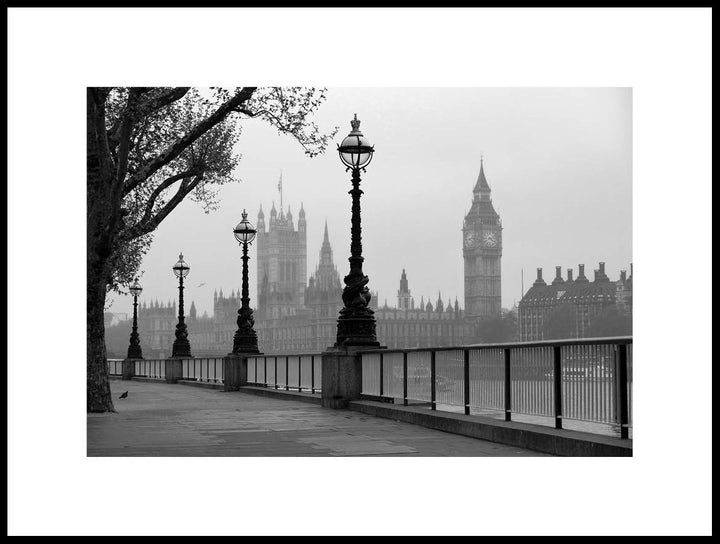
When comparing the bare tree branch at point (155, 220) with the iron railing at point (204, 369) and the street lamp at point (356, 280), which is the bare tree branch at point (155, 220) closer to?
the street lamp at point (356, 280)

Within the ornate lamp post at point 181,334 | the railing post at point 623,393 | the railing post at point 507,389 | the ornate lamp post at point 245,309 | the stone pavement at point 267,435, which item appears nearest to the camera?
the railing post at point 623,393

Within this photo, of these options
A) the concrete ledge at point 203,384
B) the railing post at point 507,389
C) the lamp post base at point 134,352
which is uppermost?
the railing post at point 507,389

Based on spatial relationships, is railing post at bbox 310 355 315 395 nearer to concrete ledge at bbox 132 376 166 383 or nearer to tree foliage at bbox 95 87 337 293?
tree foliage at bbox 95 87 337 293

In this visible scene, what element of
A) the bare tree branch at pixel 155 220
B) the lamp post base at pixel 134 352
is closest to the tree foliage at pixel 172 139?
the bare tree branch at pixel 155 220

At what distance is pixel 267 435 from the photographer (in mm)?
12352

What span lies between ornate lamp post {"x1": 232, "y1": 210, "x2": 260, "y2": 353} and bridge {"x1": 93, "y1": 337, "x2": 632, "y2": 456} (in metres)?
8.55

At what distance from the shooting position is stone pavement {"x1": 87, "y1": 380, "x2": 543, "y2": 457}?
34.1 ft

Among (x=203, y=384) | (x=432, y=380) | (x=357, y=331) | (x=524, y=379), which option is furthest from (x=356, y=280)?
(x=203, y=384)

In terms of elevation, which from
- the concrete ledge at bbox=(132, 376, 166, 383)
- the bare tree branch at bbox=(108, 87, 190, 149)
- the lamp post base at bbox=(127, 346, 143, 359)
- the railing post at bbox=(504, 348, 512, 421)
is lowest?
the concrete ledge at bbox=(132, 376, 166, 383)

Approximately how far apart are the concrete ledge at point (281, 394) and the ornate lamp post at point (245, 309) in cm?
145

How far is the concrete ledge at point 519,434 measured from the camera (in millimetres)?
8875

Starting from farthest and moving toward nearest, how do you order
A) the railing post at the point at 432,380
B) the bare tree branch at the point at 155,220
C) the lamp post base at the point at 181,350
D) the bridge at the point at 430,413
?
the lamp post base at the point at 181,350 < the bare tree branch at the point at 155,220 < the railing post at the point at 432,380 < the bridge at the point at 430,413

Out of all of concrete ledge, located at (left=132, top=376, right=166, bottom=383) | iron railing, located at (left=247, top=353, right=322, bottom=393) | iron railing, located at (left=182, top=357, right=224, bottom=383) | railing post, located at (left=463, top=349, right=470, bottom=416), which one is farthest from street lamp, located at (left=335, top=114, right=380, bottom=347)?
concrete ledge, located at (left=132, top=376, right=166, bottom=383)

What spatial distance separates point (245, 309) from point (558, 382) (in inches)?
713
